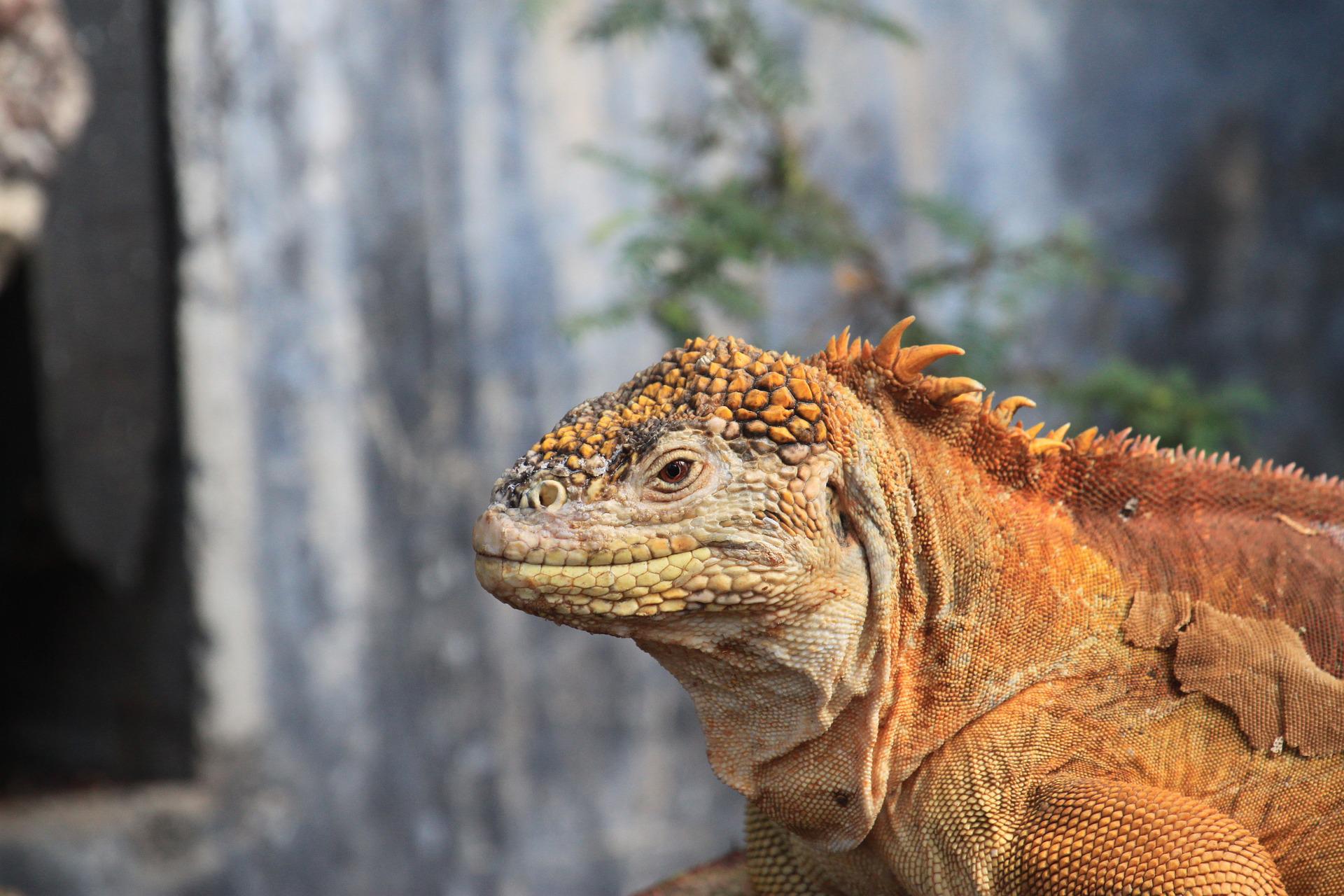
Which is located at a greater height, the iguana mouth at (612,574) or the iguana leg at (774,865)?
the iguana mouth at (612,574)

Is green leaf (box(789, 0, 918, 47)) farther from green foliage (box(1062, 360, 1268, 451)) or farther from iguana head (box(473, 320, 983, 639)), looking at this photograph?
iguana head (box(473, 320, 983, 639))

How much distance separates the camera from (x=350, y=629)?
223 inches

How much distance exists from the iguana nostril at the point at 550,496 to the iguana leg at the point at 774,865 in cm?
91

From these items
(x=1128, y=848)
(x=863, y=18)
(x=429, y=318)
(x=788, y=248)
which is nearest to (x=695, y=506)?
(x=1128, y=848)

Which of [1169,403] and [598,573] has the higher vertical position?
[598,573]

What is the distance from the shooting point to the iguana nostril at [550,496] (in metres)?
1.78

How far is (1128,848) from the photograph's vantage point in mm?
1709

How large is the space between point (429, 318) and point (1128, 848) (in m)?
4.55

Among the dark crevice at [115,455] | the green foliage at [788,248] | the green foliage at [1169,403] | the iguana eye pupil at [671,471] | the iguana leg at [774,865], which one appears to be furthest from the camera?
the dark crevice at [115,455]

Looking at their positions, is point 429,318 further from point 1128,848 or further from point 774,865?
point 1128,848

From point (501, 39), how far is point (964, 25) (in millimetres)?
2486

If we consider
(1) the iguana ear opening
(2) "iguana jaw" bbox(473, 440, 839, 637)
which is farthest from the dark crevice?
(1) the iguana ear opening

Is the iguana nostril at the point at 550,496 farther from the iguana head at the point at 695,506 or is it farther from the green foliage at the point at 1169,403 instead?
the green foliage at the point at 1169,403

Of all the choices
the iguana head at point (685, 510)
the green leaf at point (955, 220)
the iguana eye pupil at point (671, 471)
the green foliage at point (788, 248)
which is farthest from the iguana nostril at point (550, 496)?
the green leaf at point (955, 220)
